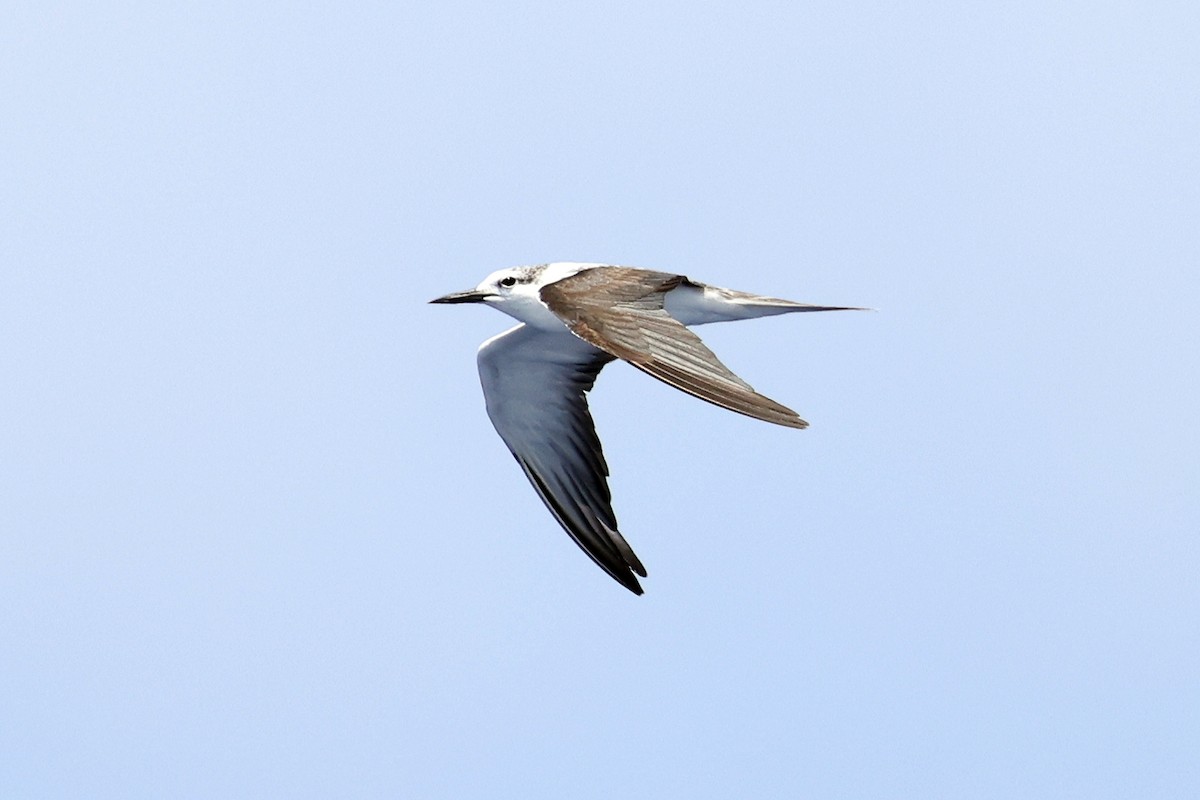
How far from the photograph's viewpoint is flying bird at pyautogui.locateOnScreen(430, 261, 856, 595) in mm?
12328

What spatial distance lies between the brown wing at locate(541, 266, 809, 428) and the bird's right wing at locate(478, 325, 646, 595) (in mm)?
1580

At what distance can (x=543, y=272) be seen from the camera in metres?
15.1

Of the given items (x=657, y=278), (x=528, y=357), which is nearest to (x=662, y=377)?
(x=657, y=278)

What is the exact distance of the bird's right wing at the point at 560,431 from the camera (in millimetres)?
16141

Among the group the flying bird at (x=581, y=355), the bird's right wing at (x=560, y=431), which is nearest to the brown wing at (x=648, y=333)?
the flying bird at (x=581, y=355)

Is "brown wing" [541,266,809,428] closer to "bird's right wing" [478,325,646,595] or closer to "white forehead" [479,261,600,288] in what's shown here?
"white forehead" [479,261,600,288]

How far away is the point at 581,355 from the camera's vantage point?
635 inches

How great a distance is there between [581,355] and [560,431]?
99 centimetres

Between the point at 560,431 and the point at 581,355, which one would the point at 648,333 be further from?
the point at 560,431

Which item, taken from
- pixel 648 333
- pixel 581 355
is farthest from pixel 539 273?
pixel 648 333

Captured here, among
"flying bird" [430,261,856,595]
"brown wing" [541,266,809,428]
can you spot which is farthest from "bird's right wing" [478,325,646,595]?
"brown wing" [541,266,809,428]

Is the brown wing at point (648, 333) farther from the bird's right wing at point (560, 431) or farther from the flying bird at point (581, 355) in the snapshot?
the bird's right wing at point (560, 431)

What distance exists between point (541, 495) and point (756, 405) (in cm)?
604

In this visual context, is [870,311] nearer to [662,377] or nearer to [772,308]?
[772,308]
